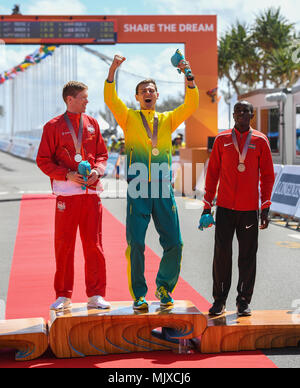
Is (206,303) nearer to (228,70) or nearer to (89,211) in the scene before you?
(89,211)

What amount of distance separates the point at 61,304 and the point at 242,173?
1689 mm

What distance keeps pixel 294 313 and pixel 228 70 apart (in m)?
57.6

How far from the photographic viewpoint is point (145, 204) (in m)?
4.95

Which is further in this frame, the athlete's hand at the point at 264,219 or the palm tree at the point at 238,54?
the palm tree at the point at 238,54

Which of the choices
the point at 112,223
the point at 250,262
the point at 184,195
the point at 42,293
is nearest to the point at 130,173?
the point at 250,262

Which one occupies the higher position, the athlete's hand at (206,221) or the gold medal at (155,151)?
the gold medal at (155,151)

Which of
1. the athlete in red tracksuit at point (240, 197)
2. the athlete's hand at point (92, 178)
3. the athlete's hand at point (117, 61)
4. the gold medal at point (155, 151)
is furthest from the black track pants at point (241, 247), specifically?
the athlete's hand at point (117, 61)

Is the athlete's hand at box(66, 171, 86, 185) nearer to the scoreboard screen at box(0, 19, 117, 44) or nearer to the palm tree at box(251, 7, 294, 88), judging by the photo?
the scoreboard screen at box(0, 19, 117, 44)

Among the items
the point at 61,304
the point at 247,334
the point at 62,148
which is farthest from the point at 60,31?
the point at 247,334

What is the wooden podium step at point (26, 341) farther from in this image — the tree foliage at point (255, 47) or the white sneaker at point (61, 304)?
the tree foliage at point (255, 47)

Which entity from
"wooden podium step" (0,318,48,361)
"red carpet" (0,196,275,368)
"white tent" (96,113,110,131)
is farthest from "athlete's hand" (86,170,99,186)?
"white tent" (96,113,110,131)

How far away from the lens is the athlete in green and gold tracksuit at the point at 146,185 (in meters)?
4.96

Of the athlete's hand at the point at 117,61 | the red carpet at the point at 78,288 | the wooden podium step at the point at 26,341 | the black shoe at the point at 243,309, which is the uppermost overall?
the athlete's hand at the point at 117,61

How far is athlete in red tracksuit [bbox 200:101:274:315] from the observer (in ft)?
16.7
